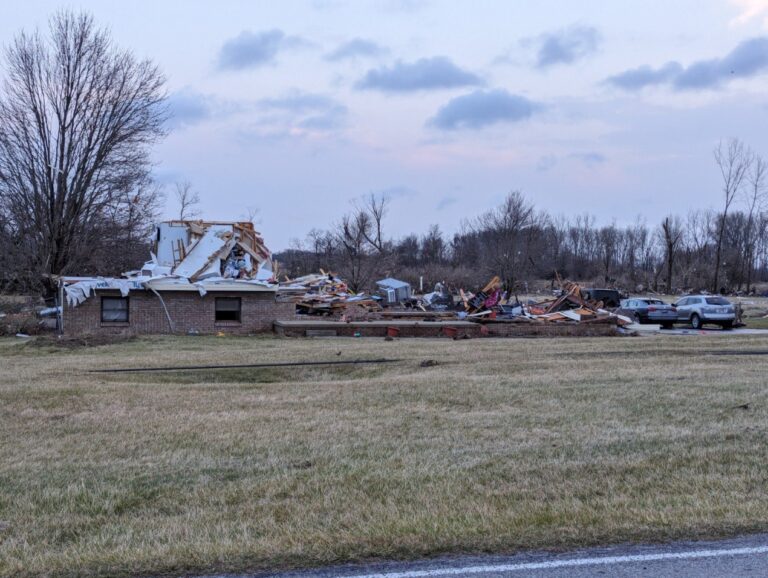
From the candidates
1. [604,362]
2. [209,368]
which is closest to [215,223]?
[209,368]

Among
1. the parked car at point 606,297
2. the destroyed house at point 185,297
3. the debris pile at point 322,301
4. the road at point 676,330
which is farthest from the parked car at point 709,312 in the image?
the destroyed house at point 185,297

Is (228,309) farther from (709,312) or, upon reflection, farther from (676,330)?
(709,312)

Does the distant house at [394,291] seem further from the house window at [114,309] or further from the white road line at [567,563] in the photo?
the white road line at [567,563]

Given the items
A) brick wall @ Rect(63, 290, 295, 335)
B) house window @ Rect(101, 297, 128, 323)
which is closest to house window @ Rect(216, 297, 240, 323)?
brick wall @ Rect(63, 290, 295, 335)

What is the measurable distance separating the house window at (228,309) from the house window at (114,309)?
3.52m

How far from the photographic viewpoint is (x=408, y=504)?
242 inches

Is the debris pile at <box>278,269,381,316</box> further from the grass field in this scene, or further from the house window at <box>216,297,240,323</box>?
the grass field

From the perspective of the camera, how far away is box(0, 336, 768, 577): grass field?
17.5 ft

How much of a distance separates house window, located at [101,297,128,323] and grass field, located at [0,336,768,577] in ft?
48.9

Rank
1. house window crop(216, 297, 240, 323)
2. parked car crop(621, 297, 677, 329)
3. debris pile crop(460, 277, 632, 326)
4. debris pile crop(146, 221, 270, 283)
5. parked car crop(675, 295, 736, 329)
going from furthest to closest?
parked car crop(621, 297, 677, 329) < parked car crop(675, 295, 736, 329) < debris pile crop(146, 221, 270, 283) < house window crop(216, 297, 240, 323) < debris pile crop(460, 277, 632, 326)

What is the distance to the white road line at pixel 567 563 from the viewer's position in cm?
468

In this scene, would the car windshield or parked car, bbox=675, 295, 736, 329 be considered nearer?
parked car, bbox=675, 295, 736, 329

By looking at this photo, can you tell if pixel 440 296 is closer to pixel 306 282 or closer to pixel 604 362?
pixel 306 282

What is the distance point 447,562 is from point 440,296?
3735cm
